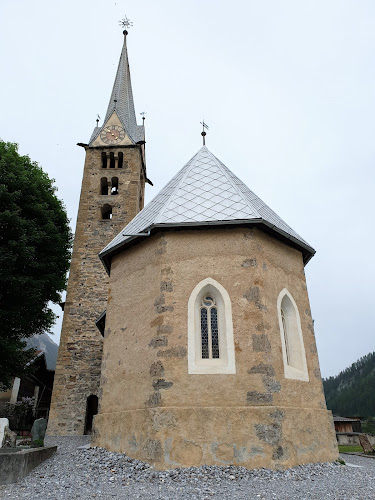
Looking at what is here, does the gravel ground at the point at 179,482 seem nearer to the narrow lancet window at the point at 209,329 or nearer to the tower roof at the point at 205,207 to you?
the narrow lancet window at the point at 209,329

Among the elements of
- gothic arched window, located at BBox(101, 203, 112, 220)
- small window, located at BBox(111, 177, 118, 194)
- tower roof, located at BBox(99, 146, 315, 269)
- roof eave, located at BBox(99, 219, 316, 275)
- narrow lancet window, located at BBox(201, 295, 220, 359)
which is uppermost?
small window, located at BBox(111, 177, 118, 194)

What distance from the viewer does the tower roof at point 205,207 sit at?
8.72 m

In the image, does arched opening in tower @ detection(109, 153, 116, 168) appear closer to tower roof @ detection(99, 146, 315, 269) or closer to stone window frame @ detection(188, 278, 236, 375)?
tower roof @ detection(99, 146, 315, 269)

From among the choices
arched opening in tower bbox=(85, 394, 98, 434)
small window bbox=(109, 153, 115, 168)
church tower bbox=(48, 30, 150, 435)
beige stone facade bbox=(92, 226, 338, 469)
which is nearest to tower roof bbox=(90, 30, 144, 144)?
church tower bbox=(48, 30, 150, 435)

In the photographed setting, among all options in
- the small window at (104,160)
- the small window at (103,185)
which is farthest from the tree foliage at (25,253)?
the small window at (104,160)

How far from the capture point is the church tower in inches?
669

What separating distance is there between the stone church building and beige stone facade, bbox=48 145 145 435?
29.2 feet

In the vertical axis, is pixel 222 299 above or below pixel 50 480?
above

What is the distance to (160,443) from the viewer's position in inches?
269

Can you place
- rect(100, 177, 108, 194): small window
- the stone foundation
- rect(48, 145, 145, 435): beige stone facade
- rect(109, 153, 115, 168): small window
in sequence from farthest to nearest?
rect(109, 153, 115, 168): small window < rect(100, 177, 108, 194): small window < rect(48, 145, 145, 435): beige stone facade < the stone foundation

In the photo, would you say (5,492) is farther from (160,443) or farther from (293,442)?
(293,442)

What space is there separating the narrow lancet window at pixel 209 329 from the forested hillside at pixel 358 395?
233 feet

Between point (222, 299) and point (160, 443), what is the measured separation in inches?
116

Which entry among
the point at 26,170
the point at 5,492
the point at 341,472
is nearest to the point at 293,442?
the point at 341,472
